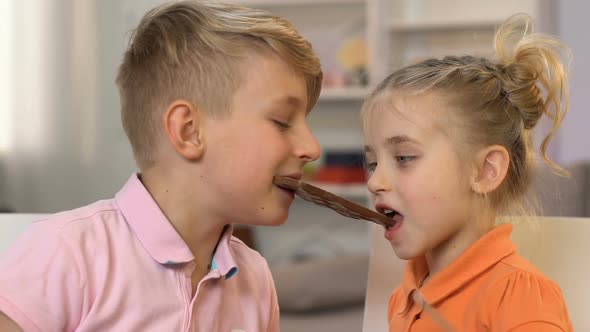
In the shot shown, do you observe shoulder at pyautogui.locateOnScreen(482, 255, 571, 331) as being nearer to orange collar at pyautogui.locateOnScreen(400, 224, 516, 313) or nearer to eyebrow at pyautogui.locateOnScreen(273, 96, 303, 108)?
orange collar at pyautogui.locateOnScreen(400, 224, 516, 313)

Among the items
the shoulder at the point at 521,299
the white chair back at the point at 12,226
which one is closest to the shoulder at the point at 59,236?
the white chair back at the point at 12,226

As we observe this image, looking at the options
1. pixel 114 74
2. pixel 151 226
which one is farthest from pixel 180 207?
pixel 114 74

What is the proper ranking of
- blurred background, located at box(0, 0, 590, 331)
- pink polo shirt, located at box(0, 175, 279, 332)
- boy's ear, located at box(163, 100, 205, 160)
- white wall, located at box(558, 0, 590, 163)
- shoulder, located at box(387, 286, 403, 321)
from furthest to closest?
white wall, located at box(558, 0, 590, 163), blurred background, located at box(0, 0, 590, 331), shoulder, located at box(387, 286, 403, 321), boy's ear, located at box(163, 100, 205, 160), pink polo shirt, located at box(0, 175, 279, 332)

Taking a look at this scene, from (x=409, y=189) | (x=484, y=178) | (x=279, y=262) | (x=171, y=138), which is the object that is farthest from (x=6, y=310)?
(x=279, y=262)

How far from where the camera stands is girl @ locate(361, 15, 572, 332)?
1160mm

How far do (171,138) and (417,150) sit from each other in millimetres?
349

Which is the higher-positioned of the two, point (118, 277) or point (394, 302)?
point (118, 277)

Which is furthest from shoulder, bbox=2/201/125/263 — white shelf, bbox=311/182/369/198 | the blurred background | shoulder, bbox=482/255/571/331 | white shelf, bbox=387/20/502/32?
white shelf, bbox=387/20/502/32

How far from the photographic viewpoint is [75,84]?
3443 mm

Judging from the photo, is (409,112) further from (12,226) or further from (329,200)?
(12,226)

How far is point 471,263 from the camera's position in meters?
1.16

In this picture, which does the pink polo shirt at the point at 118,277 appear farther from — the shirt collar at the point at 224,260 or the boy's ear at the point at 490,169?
the boy's ear at the point at 490,169

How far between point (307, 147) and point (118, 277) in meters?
0.30

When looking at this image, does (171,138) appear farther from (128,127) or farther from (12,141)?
(12,141)
